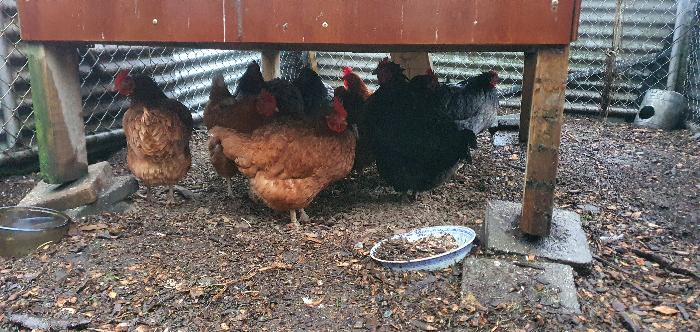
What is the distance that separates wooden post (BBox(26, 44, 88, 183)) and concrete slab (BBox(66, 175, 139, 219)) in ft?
0.58

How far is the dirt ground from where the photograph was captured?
1.86 meters

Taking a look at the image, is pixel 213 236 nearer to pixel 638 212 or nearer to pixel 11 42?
pixel 11 42

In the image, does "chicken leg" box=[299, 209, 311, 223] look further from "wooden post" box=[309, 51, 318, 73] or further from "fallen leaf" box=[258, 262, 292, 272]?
"wooden post" box=[309, 51, 318, 73]

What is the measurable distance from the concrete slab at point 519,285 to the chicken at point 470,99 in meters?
1.35

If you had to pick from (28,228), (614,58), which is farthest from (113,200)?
(614,58)

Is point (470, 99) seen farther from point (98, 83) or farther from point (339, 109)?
point (98, 83)

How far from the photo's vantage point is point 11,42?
3.10m

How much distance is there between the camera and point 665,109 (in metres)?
5.21

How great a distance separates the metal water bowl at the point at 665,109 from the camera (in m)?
5.20

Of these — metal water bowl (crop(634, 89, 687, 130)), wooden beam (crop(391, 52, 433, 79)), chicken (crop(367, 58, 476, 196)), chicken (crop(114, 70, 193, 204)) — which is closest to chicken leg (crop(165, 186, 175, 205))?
chicken (crop(114, 70, 193, 204))

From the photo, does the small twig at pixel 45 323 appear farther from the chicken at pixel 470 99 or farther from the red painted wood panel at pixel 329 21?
the chicken at pixel 470 99

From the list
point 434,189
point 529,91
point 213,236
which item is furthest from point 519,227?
point 529,91

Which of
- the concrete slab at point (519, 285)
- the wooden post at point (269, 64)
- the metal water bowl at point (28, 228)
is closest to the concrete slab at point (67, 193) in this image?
the metal water bowl at point (28, 228)

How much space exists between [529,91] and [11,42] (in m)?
3.63
